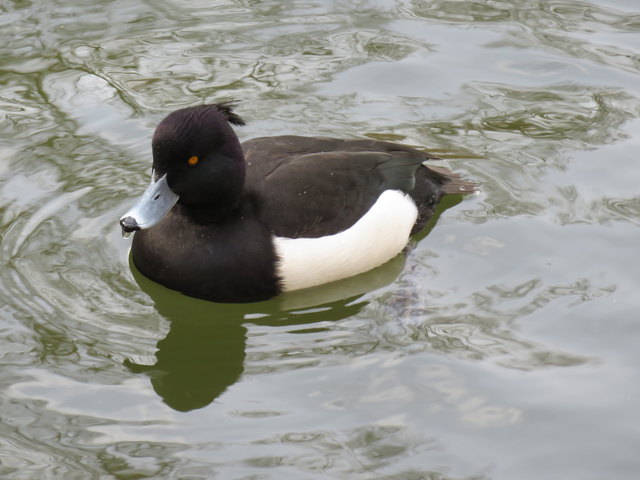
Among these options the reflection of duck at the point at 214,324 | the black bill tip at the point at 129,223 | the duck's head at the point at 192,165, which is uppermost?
the duck's head at the point at 192,165

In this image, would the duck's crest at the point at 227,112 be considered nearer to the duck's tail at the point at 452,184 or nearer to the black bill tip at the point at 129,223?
the black bill tip at the point at 129,223

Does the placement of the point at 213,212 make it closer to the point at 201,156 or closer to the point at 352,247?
the point at 201,156

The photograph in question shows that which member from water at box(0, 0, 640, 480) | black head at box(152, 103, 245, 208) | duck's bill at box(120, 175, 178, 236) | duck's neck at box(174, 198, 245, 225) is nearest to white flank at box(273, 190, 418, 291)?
water at box(0, 0, 640, 480)

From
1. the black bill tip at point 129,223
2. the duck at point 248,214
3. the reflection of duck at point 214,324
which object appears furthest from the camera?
the duck at point 248,214

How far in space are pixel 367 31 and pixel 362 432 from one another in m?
5.02

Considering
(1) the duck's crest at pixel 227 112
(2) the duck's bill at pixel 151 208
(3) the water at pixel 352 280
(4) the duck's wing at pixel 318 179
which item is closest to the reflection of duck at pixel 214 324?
(3) the water at pixel 352 280

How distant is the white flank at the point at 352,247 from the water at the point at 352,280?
0.37 ft

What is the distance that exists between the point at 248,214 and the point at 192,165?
471 millimetres

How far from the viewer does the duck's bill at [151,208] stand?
6.47 metres

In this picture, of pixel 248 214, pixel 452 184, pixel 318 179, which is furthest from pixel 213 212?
pixel 452 184

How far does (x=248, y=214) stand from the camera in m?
6.84

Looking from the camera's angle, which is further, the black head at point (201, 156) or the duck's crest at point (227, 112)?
the duck's crest at point (227, 112)

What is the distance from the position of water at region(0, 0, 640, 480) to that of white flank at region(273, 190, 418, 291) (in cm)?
11

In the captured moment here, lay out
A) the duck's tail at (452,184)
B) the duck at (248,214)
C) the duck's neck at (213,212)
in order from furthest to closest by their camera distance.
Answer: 1. the duck's tail at (452,184)
2. the duck's neck at (213,212)
3. the duck at (248,214)
